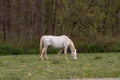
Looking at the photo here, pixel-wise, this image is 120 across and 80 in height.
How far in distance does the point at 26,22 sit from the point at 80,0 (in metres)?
5.39

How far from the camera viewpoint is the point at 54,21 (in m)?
38.0

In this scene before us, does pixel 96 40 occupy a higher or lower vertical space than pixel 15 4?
lower

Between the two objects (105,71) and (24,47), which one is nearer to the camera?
(105,71)

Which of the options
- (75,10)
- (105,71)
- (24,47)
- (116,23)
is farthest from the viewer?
(116,23)

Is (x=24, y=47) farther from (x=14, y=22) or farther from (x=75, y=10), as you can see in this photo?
(x=75, y=10)

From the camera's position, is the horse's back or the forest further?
the forest

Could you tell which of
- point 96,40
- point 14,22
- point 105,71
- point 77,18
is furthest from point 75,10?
point 105,71

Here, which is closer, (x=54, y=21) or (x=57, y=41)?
(x=57, y=41)

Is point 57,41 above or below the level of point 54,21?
below

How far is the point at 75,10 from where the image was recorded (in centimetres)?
3744

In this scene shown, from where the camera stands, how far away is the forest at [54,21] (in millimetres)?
36750

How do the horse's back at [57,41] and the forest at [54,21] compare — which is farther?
the forest at [54,21]

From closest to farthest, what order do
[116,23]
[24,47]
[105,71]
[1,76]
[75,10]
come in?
1. [1,76]
2. [105,71]
3. [24,47]
4. [75,10]
5. [116,23]

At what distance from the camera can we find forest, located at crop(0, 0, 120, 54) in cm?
3675
